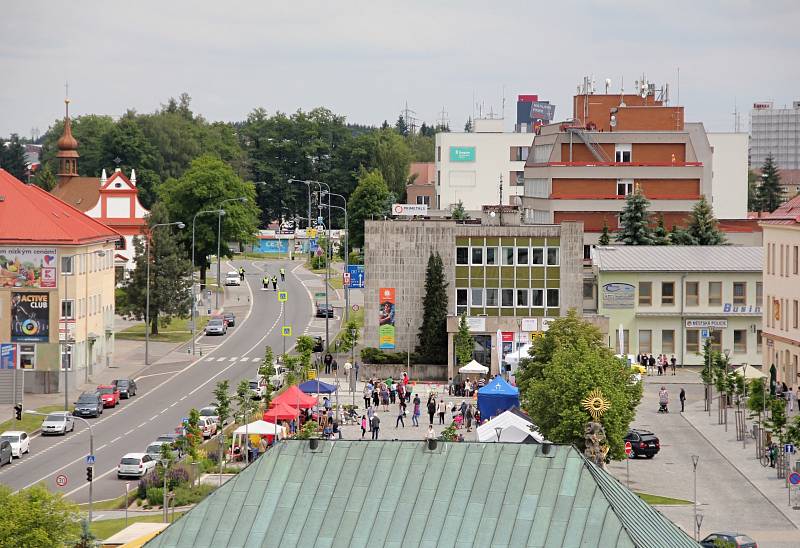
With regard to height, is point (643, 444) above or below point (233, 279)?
below

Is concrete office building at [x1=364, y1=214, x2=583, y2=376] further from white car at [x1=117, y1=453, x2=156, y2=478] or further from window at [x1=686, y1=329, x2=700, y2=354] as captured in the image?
white car at [x1=117, y1=453, x2=156, y2=478]

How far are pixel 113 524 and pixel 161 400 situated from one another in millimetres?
30278

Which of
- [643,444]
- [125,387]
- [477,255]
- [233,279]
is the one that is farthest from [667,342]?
[233,279]

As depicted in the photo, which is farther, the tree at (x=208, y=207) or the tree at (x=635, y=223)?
the tree at (x=208, y=207)

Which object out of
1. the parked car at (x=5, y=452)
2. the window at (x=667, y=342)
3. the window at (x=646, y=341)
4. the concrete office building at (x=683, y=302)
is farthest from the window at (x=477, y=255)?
the parked car at (x=5, y=452)

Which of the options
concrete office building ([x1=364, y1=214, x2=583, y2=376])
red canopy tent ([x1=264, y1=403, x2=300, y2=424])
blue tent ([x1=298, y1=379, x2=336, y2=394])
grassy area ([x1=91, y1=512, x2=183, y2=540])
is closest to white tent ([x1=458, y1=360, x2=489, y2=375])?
concrete office building ([x1=364, y1=214, x2=583, y2=376])

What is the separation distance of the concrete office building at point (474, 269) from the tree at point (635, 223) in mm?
17908

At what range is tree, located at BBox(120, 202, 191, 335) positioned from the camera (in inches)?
4109

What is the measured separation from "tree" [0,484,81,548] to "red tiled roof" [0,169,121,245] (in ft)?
149

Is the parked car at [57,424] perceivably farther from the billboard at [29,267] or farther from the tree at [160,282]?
the tree at [160,282]

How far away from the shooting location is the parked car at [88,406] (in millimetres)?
76875

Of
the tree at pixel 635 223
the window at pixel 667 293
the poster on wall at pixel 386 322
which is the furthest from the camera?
the tree at pixel 635 223

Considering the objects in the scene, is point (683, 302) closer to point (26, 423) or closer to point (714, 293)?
point (714, 293)

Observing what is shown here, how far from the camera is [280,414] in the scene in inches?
2611
